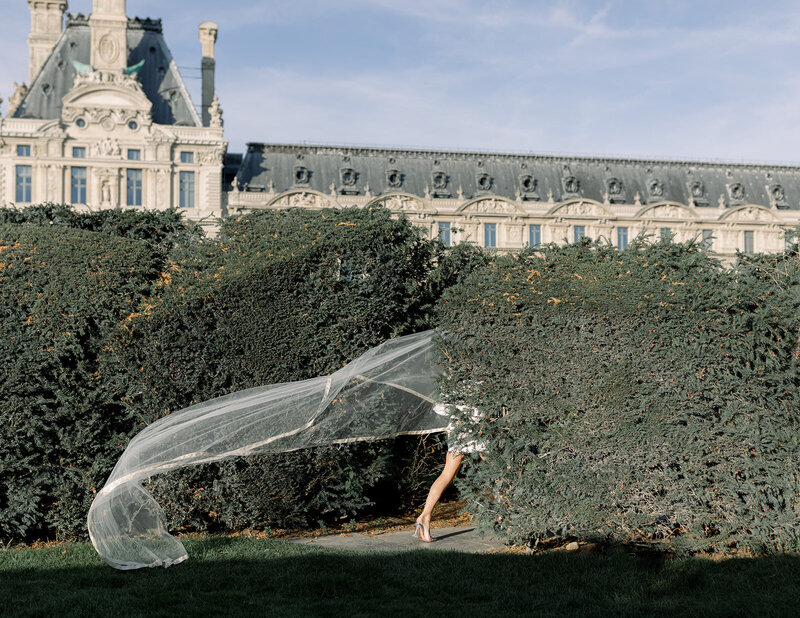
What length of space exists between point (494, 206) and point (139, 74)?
23.8 meters

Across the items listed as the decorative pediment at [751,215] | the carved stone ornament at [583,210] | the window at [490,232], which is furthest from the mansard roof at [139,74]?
the decorative pediment at [751,215]

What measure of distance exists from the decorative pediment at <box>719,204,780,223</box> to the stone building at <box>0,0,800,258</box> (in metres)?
0.08

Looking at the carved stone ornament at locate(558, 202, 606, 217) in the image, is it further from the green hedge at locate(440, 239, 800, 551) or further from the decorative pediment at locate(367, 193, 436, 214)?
the green hedge at locate(440, 239, 800, 551)

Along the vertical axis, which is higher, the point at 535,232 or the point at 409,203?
the point at 409,203

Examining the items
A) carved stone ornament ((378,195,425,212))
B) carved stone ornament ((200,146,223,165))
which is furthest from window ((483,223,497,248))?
carved stone ornament ((200,146,223,165))

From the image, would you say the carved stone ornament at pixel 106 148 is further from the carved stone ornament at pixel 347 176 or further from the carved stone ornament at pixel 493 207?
the carved stone ornament at pixel 493 207

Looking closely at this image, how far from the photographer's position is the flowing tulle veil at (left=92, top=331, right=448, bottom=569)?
7.05 m

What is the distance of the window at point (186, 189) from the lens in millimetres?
50469

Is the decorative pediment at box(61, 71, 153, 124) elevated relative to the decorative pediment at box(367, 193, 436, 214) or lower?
elevated

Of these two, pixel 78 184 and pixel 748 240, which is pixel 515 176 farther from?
pixel 78 184

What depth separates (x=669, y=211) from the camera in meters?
55.5

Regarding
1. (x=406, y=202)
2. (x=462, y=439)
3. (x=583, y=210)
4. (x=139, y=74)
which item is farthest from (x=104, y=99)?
(x=462, y=439)

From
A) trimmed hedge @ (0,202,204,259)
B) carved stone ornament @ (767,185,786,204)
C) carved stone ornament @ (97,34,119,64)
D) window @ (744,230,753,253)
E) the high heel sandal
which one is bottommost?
the high heel sandal

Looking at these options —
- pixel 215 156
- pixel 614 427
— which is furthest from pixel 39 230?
pixel 215 156
